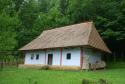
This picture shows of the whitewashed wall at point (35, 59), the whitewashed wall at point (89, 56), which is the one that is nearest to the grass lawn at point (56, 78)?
the whitewashed wall at point (89, 56)

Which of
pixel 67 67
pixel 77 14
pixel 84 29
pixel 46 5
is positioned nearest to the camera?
pixel 67 67

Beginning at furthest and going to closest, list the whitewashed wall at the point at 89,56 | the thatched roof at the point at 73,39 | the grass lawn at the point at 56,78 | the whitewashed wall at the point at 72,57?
the thatched roof at the point at 73,39, the whitewashed wall at the point at 72,57, the whitewashed wall at the point at 89,56, the grass lawn at the point at 56,78

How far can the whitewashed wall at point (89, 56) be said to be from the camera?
32344 millimetres

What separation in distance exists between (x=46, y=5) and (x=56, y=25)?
58.0ft

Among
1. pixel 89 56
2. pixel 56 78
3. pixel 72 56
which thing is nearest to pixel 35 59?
pixel 72 56

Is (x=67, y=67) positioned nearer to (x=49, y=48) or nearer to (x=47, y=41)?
(x=49, y=48)

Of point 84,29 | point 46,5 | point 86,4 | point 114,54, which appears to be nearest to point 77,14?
point 86,4

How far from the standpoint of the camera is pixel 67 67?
32.8m

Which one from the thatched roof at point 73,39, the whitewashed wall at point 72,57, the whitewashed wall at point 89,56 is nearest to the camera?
the whitewashed wall at point 89,56

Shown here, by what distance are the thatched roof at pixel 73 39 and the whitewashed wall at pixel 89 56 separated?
112 cm

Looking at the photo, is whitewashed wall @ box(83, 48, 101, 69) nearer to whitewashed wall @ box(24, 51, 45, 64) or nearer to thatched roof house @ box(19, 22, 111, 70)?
thatched roof house @ box(19, 22, 111, 70)

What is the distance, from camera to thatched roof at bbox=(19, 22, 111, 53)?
32625 millimetres

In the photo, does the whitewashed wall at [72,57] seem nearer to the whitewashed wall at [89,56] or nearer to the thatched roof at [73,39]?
the whitewashed wall at [89,56]

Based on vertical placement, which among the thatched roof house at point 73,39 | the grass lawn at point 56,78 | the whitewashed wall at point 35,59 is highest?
the thatched roof house at point 73,39
